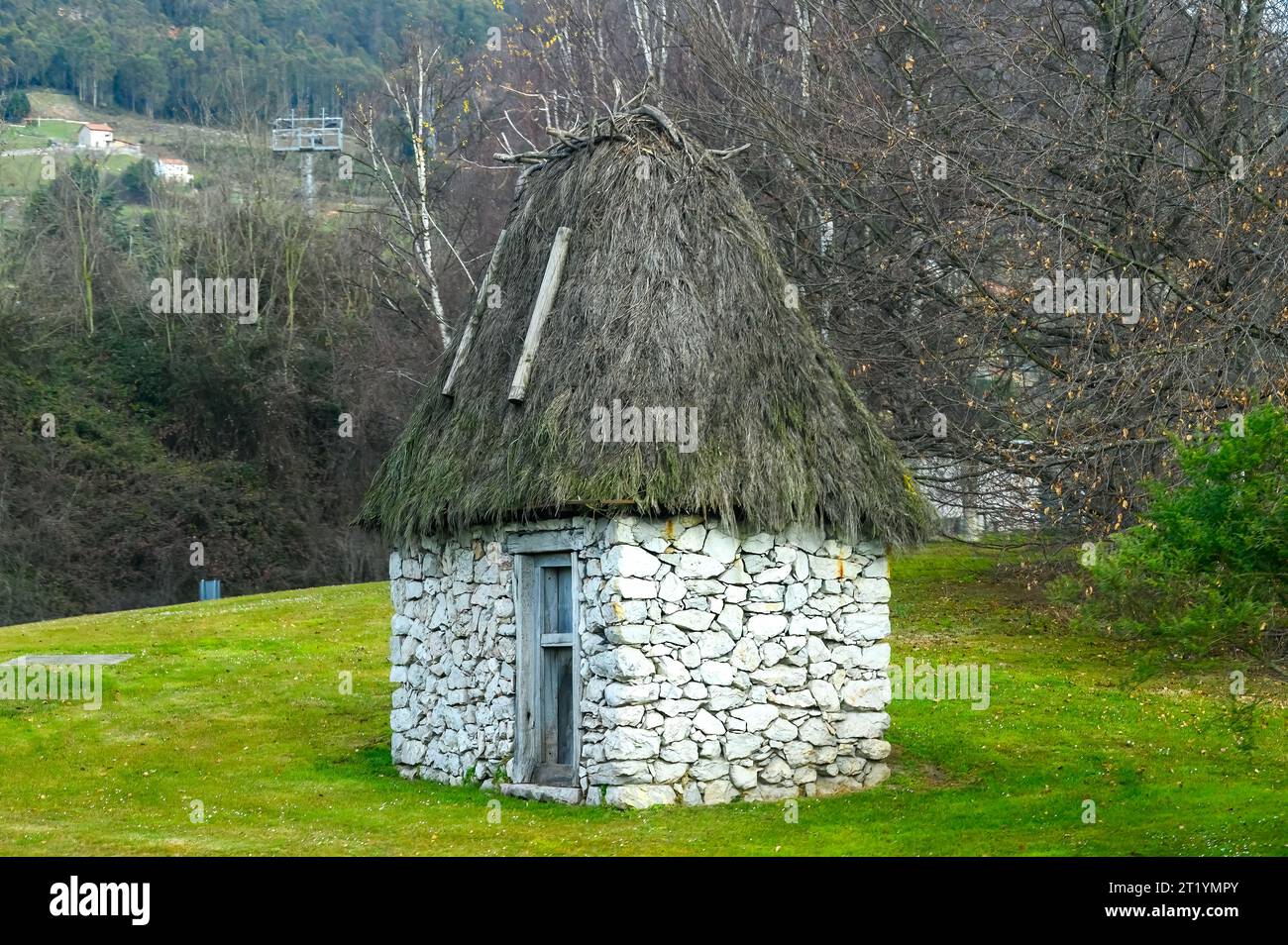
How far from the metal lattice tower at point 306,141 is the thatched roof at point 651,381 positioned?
27072 mm

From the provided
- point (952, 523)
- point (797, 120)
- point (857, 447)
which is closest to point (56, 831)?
point (857, 447)

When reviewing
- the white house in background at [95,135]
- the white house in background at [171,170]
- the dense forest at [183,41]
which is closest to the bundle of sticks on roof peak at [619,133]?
the white house in background at [171,170]

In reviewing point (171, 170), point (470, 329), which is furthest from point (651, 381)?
point (171, 170)

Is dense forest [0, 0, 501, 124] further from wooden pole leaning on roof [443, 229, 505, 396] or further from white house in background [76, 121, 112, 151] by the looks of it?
wooden pole leaning on roof [443, 229, 505, 396]

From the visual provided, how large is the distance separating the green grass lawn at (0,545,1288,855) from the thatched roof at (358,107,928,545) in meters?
2.46

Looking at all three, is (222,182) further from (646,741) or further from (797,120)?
(646,741)

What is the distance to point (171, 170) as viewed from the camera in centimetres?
4628

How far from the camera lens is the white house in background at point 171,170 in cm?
4177

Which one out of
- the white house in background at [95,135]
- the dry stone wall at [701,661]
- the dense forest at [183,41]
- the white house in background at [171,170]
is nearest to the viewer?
the dry stone wall at [701,661]

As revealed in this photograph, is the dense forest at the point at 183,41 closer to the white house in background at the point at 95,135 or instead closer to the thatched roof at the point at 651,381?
the white house in background at the point at 95,135

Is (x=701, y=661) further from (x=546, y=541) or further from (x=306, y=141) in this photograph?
(x=306, y=141)

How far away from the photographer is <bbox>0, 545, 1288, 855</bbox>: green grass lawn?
11.5 metres

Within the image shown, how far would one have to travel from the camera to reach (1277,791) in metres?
12.6

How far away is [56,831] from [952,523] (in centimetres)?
1955
